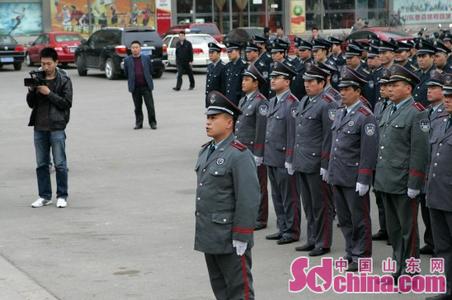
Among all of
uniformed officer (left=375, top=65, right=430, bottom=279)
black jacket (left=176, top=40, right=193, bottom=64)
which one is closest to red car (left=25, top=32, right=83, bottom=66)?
black jacket (left=176, top=40, right=193, bottom=64)

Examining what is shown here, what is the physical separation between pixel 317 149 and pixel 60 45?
2936cm

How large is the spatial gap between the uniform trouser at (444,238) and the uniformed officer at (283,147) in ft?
8.19

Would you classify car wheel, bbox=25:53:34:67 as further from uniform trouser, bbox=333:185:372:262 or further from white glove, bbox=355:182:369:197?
white glove, bbox=355:182:369:197

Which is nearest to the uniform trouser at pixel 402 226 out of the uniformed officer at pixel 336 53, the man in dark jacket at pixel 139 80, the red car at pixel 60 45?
the uniformed officer at pixel 336 53

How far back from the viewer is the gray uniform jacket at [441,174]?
7.29 m

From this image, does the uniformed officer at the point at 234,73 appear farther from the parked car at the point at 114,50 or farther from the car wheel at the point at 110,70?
the car wheel at the point at 110,70

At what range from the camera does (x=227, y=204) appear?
652cm

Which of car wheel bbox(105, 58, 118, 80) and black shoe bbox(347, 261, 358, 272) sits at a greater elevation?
car wheel bbox(105, 58, 118, 80)

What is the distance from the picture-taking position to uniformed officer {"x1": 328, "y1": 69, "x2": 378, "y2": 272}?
8305 millimetres

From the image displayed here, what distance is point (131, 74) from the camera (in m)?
19.4

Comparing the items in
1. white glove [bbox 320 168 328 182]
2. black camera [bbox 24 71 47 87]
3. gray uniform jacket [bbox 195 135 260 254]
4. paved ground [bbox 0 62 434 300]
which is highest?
black camera [bbox 24 71 47 87]

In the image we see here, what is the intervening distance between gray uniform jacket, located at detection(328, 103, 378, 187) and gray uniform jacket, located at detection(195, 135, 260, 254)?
2.06 metres

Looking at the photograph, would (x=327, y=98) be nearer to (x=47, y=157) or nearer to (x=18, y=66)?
(x=47, y=157)

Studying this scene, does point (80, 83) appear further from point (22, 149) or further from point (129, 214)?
point (129, 214)
